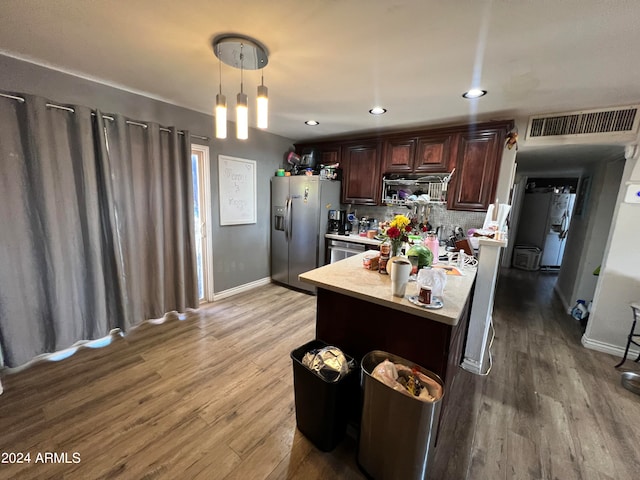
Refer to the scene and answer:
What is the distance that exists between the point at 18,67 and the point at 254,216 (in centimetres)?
246

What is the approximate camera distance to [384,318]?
153 centimetres

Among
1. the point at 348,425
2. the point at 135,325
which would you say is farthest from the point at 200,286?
the point at 348,425

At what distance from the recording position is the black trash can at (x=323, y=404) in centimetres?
139

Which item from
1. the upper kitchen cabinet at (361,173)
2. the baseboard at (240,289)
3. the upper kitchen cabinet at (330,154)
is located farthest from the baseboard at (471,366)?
the upper kitchen cabinet at (330,154)

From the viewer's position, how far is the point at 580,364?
2369mm

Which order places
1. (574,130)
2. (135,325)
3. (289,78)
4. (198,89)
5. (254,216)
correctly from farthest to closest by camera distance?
(254,216)
(135,325)
(574,130)
(198,89)
(289,78)

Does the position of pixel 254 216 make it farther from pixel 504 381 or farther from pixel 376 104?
pixel 504 381

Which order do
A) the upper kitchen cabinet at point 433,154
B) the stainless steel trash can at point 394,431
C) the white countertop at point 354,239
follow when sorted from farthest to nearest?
the white countertop at point 354,239
the upper kitchen cabinet at point 433,154
the stainless steel trash can at point 394,431

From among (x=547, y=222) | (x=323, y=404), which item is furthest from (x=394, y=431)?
(x=547, y=222)

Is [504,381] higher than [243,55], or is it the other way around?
[243,55]

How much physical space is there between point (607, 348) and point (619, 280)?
71 centimetres

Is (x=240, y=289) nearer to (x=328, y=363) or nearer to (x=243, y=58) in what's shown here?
(x=328, y=363)

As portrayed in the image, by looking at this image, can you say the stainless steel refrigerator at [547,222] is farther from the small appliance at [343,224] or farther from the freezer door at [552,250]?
the small appliance at [343,224]

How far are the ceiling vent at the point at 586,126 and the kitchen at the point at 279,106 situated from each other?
4.2 inches
